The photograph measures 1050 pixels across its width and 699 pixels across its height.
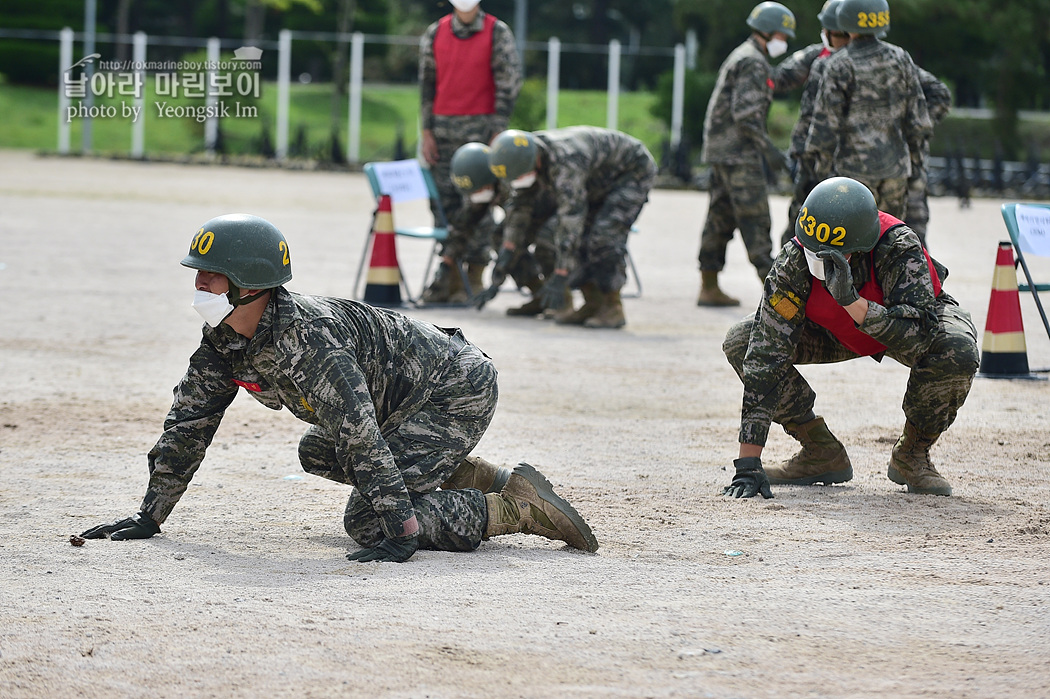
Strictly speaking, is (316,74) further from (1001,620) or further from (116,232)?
(1001,620)

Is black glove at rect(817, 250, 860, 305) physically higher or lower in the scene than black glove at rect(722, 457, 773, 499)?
higher

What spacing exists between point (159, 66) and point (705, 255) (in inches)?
1030

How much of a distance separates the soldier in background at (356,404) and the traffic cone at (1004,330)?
4.51 m

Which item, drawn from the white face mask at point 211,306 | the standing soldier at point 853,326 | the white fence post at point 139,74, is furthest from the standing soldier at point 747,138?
the white fence post at point 139,74

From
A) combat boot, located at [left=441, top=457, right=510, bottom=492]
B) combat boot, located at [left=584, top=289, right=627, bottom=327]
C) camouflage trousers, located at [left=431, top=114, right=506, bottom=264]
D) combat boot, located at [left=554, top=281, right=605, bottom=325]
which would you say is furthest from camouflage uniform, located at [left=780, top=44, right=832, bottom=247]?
combat boot, located at [left=441, top=457, right=510, bottom=492]

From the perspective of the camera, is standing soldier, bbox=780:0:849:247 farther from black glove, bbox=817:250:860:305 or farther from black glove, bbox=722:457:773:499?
black glove, bbox=817:250:860:305

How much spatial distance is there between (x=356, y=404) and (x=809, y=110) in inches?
269

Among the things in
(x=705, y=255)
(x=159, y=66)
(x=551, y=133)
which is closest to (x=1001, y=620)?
(x=551, y=133)

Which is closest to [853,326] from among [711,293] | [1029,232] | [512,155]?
[1029,232]

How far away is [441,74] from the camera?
12656 mm

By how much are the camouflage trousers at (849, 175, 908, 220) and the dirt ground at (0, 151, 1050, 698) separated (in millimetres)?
1118

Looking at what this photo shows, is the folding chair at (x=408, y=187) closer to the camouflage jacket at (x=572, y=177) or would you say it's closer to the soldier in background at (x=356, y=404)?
the camouflage jacket at (x=572, y=177)

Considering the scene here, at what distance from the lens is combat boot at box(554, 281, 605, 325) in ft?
37.2

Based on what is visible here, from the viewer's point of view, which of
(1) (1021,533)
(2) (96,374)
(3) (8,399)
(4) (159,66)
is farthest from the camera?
(4) (159,66)
